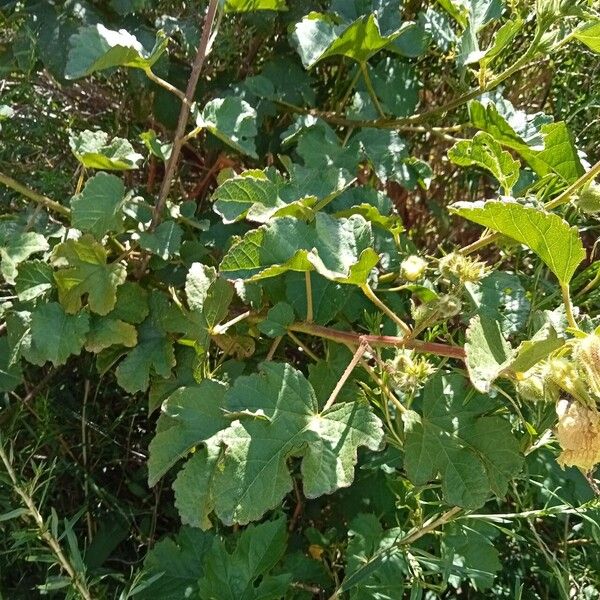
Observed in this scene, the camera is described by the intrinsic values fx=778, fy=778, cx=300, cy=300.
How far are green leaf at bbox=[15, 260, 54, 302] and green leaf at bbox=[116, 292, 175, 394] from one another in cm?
15

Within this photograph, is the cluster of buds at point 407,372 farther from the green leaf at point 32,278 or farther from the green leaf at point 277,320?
the green leaf at point 32,278

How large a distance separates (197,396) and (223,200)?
10.1 inches

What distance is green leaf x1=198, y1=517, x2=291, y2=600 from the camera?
3.47 ft

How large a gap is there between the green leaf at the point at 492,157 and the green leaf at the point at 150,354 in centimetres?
47

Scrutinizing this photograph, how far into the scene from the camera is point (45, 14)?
1189 millimetres

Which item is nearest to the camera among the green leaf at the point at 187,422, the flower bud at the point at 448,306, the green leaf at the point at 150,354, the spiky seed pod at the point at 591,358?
the spiky seed pod at the point at 591,358

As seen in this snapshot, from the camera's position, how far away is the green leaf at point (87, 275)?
1.07 meters

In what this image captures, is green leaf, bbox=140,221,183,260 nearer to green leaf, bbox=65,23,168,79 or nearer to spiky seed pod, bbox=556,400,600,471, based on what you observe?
green leaf, bbox=65,23,168,79

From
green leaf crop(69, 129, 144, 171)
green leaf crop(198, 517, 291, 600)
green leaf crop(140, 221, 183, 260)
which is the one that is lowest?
green leaf crop(198, 517, 291, 600)

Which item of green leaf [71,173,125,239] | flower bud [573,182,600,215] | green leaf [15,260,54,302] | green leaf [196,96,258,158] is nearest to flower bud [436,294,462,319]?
flower bud [573,182,600,215]

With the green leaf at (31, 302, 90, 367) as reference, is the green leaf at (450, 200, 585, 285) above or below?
above

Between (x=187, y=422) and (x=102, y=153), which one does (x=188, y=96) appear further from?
(x=187, y=422)

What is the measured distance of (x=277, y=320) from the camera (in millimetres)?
1006

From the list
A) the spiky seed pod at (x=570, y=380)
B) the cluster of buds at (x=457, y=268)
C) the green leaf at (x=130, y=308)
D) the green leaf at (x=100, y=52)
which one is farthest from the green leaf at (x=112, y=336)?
the spiky seed pod at (x=570, y=380)
